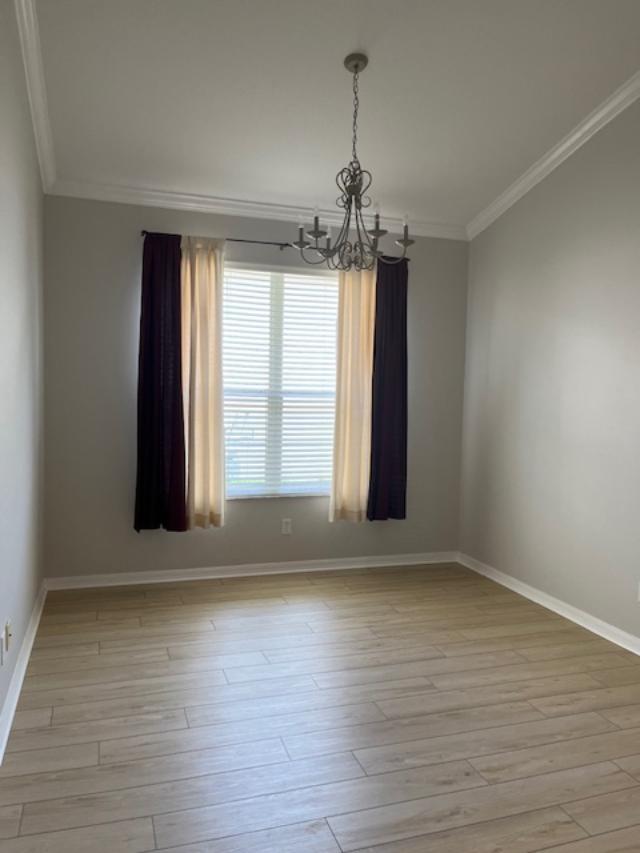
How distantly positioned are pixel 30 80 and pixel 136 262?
136 cm

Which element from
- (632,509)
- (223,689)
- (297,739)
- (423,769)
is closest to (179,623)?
(223,689)

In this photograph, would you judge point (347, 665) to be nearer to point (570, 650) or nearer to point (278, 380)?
point (570, 650)

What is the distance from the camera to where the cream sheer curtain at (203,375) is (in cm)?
421

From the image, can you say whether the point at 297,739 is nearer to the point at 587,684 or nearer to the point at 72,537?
the point at 587,684

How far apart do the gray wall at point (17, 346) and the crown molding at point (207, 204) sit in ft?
1.46

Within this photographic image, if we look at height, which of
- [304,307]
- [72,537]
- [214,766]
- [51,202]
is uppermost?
[51,202]

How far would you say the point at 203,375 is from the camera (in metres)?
4.25

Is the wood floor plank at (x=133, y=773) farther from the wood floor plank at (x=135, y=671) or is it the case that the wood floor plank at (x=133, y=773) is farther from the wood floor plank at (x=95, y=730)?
the wood floor plank at (x=135, y=671)

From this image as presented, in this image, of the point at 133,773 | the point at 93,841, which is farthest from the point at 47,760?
the point at 93,841

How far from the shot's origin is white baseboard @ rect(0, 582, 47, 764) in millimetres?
2343

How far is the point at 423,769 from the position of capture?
2240 mm

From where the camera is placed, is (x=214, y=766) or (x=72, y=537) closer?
(x=214, y=766)

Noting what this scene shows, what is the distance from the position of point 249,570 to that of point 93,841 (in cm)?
273

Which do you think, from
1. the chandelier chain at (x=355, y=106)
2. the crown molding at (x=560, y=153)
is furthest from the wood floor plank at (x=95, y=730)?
the crown molding at (x=560, y=153)
